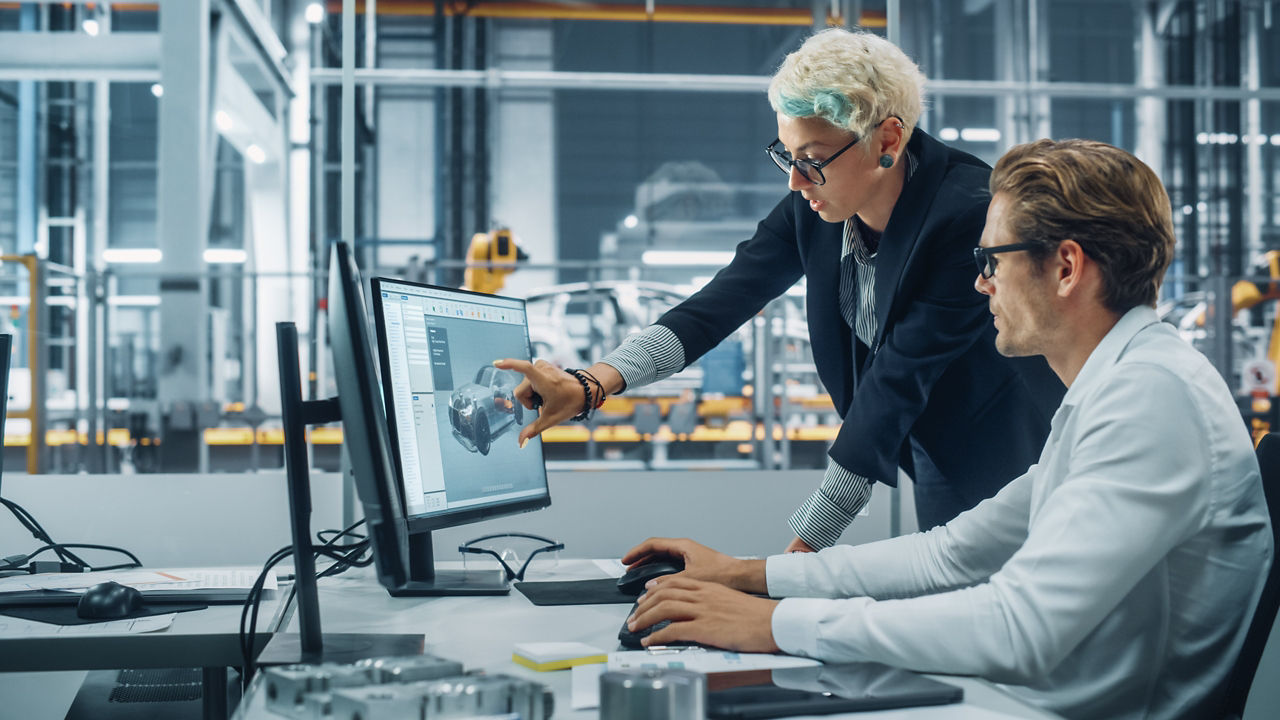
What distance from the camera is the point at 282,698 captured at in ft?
2.43

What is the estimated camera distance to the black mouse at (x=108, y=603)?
1.14 meters

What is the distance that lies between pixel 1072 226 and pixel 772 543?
1.41 metres

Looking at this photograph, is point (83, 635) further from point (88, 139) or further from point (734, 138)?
point (734, 138)

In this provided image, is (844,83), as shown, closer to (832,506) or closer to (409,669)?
(832,506)

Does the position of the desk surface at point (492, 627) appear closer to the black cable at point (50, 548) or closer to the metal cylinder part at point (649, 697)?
the metal cylinder part at point (649, 697)

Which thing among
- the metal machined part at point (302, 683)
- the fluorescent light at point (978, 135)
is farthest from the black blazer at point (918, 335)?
the fluorescent light at point (978, 135)

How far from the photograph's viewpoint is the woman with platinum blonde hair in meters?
1.31

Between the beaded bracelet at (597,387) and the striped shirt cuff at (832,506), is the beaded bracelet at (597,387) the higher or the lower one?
the higher one

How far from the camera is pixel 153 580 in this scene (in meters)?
1.37

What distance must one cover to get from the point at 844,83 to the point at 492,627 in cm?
80

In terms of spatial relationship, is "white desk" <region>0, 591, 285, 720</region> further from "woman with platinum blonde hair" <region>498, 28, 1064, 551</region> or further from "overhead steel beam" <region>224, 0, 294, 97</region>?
"overhead steel beam" <region>224, 0, 294, 97</region>

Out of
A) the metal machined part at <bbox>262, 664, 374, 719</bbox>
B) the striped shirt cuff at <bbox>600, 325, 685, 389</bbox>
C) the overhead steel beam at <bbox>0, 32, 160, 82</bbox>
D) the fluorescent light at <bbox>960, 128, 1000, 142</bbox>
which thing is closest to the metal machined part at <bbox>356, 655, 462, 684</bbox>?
the metal machined part at <bbox>262, 664, 374, 719</bbox>

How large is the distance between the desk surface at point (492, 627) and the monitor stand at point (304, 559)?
7cm

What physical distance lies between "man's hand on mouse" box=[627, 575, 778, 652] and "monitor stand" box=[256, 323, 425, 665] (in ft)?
0.77
